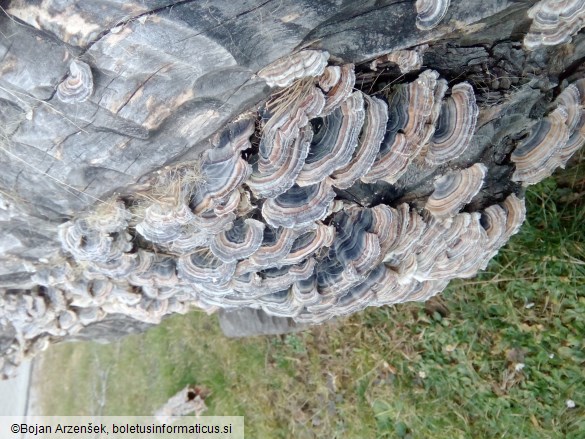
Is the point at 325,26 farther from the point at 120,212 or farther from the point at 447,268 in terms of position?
the point at 447,268

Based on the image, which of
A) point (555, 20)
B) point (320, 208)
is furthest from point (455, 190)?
point (555, 20)

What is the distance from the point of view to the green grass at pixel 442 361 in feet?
13.3

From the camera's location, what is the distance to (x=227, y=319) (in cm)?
523

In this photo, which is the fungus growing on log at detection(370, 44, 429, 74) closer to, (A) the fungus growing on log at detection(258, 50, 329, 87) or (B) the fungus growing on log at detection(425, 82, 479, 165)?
(B) the fungus growing on log at detection(425, 82, 479, 165)

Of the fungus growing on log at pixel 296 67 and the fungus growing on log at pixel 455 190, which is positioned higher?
the fungus growing on log at pixel 296 67

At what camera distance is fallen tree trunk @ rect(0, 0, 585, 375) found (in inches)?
81.7

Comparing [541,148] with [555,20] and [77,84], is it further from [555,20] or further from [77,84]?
[77,84]

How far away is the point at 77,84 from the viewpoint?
2053 mm

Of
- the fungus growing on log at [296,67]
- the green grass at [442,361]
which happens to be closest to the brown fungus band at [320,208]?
the fungus growing on log at [296,67]

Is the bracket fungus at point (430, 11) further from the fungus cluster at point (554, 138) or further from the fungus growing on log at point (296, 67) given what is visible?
the fungus cluster at point (554, 138)

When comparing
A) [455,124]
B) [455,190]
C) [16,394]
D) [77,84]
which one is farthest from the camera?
[16,394]

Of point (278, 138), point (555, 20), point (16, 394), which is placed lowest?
point (278, 138)

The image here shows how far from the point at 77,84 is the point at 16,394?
29.0 feet

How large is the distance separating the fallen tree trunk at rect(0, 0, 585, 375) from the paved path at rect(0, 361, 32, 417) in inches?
267
